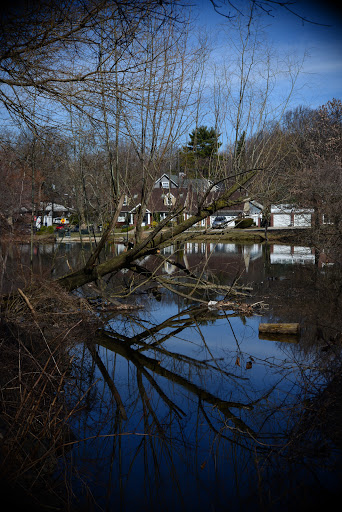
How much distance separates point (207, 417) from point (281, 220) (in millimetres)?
52173

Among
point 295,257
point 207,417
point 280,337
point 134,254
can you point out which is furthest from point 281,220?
point 207,417

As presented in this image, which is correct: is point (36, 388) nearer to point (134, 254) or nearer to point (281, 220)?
point (134, 254)

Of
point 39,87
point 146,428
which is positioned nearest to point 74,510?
point 146,428

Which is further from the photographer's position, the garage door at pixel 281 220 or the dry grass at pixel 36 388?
the garage door at pixel 281 220

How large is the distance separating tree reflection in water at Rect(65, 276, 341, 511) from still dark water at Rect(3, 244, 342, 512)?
1cm

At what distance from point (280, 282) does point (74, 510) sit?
15.7m

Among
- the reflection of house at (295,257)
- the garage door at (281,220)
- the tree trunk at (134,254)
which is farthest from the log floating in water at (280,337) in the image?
the garage door at (281,220)

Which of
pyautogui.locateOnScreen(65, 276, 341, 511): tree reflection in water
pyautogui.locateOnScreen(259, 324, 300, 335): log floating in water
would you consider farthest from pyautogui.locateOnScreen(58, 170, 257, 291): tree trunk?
pyautogui.locateOnScreen(259, 324, 300, 335): log floating in water

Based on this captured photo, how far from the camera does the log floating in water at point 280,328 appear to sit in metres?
11.1

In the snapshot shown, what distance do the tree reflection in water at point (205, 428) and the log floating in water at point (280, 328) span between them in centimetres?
65

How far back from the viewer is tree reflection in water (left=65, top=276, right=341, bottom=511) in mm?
5012

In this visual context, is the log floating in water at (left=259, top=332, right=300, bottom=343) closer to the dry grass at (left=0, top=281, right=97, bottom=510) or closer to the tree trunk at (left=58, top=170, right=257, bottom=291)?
the tree trunk at (left=58, top=170, right=257, bottom=291)

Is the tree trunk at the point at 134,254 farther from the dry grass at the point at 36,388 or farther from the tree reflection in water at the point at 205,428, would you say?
the tree reflection in water at the point at 205,428

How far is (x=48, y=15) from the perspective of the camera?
5555 mm
